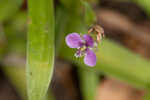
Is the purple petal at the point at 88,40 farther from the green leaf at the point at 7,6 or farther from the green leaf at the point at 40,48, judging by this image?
the green leaf at the point at 7,6

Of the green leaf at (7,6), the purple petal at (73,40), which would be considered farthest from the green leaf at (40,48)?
the green leaf at (7,6)

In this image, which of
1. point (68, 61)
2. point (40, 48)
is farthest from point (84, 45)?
point (68, 61)

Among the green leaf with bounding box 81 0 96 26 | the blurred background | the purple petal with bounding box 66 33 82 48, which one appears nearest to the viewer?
the purple petal with bounding box 66 33 82 48

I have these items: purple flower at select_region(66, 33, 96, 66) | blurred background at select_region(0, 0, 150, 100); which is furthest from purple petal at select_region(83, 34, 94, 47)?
blurred background at select_region(0, 0, 150, 100)

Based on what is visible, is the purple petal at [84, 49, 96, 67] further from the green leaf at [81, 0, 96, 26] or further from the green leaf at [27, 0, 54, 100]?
the green leaf at [81, 0, 96, 26]

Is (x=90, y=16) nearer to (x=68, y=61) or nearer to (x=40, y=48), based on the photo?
→ (x=40, y=48)

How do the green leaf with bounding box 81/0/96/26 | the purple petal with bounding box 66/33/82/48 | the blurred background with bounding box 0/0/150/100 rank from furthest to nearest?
the blurred background with bounding box 0/0/150/100 < the green leaf with bounding box 81/0/96/26 < the purple petal with bounding box 66/33/82/48

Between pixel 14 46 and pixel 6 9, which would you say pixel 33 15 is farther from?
pixel 14 46

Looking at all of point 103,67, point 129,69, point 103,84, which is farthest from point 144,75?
point 103,84
